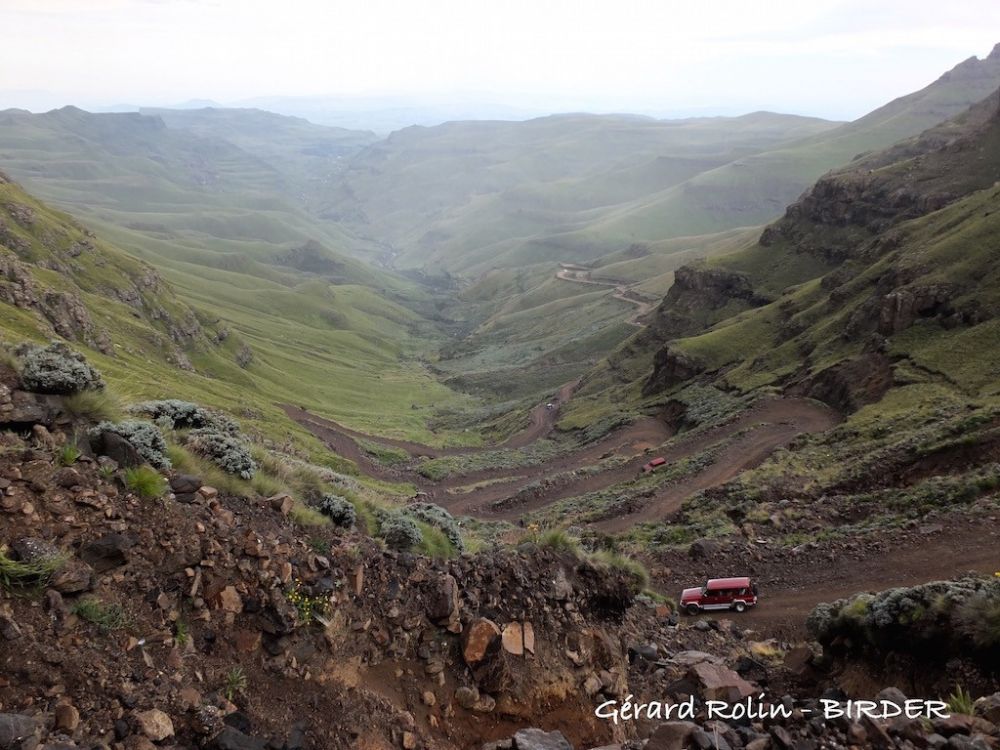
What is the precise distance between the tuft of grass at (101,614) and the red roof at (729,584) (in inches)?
768

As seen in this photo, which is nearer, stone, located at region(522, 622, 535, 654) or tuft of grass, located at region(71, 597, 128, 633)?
tuft of grass, located at region(71, 597, 128, 633)

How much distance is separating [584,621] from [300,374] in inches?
4285

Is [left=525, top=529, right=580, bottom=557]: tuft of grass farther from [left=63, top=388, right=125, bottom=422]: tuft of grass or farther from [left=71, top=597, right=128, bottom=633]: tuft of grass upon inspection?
[left=63, top=388, right=125, bottom=422]: tuft of grass

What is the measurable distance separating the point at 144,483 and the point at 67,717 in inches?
137

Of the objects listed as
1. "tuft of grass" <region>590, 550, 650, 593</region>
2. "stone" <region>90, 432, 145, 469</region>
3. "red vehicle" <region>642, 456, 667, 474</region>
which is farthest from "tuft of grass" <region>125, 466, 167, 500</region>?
"red vehicle" <region>642, 456, 667, 474</region>

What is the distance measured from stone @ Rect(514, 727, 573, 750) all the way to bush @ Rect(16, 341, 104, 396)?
9.29 metres

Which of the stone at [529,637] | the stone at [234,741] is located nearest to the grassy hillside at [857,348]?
the stone at [529,637]

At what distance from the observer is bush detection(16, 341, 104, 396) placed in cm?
1007

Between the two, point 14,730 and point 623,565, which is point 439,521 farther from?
point 14,730

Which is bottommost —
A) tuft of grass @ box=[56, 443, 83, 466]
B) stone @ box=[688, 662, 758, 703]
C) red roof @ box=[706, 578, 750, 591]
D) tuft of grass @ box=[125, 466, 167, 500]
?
red roof @ box=[706, 578, 750, 591]

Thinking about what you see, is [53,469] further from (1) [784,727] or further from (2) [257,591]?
(1) [784,727]

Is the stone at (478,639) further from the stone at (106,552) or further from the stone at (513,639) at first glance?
the stone at (106,552)

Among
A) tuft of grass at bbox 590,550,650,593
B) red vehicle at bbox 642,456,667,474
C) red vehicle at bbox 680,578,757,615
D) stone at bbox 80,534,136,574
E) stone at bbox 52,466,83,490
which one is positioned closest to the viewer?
stone at bbox 80,534,136,574

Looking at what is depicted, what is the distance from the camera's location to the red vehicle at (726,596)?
21.8m
